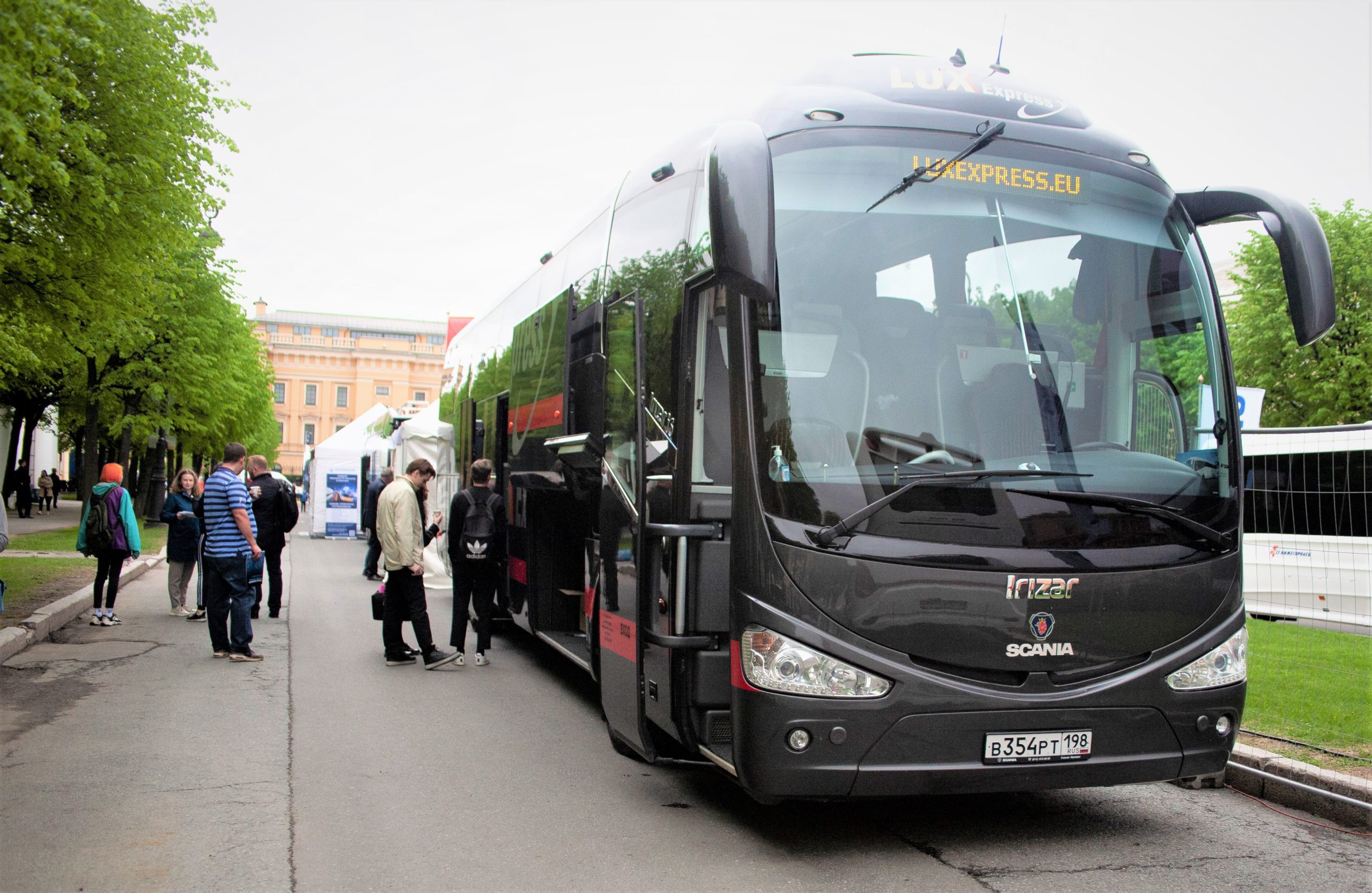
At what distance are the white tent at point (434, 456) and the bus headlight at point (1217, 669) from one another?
12.3 m

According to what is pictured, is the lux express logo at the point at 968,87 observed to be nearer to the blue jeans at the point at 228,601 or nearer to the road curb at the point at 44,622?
the blue jeans at the point at 228,601

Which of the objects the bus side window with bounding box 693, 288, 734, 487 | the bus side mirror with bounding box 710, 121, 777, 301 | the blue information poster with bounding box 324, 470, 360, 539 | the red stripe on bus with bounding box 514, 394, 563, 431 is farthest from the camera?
the blue information poster with bounding box 324, 470, 360, 539

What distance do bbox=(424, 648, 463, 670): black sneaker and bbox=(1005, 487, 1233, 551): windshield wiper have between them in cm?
675

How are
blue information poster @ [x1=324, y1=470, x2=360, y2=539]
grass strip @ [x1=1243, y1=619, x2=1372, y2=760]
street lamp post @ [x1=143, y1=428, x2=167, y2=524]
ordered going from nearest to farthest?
1. grass strip @ [x1=1243, y1=619, x2=1372, y2=760]
2. blue information poster @ [x1=324, y1=470, x2=360, y2=539]
3. street lamp post @ [x1=143, y1=428, x2=167, y2=524]

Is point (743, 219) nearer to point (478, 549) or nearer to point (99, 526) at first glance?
point (478, 549)

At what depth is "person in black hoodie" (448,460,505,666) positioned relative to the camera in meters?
10.4

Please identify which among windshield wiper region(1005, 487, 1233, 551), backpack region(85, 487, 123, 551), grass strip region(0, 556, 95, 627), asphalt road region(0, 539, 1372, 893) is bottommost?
asphalt road region(0, 539, 1372, 893)

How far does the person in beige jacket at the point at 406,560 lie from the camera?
1018cm

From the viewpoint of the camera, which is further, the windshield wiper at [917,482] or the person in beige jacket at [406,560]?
the person in beige jacket at [406,560]

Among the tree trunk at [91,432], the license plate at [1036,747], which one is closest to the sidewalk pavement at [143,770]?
the license plate at [1036,747]

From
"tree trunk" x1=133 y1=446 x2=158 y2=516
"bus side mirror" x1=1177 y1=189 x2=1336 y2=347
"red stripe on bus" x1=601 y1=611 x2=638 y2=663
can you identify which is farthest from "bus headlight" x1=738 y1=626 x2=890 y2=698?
"tree trunk" x1=133 y1=446 x2=158 y2=516

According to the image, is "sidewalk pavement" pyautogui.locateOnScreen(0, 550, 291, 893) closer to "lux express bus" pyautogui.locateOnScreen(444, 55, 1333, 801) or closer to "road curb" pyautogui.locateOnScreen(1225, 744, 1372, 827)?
"lux express bus" pyautogui.locateOnScreen(444, 55, 1333, 801)

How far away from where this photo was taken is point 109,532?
12.2 m

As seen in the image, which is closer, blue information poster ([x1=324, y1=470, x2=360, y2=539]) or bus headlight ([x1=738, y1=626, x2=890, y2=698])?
bus headlight ([x1=738, y1=626, x2=890, y2=698])
